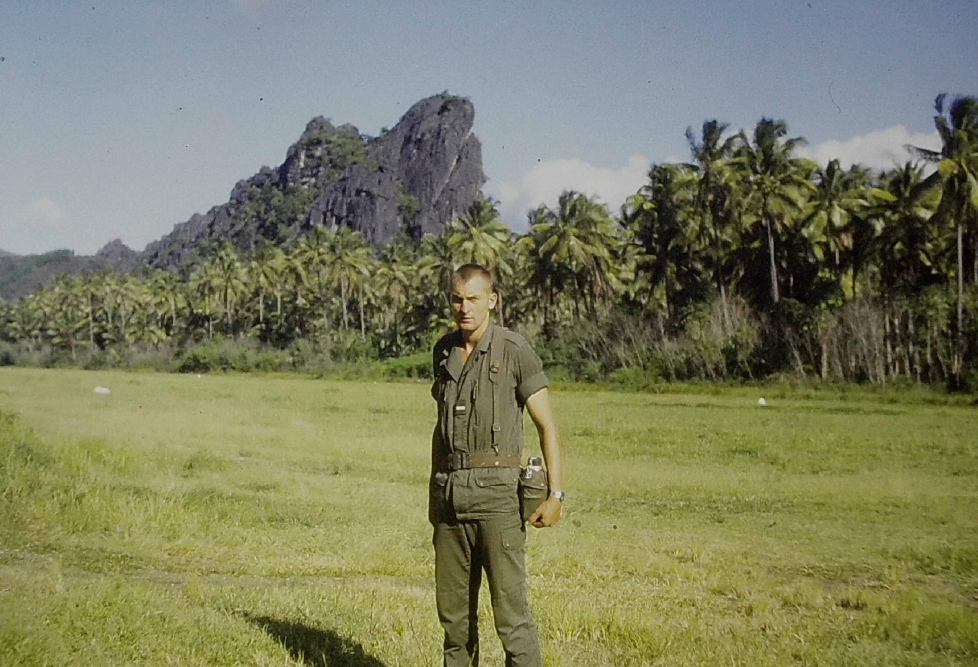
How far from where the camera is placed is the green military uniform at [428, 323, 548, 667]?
12.1ft

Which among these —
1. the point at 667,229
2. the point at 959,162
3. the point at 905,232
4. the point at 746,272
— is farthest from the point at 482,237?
the point at 959,162

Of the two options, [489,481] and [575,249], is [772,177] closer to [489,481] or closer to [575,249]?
[575,249]

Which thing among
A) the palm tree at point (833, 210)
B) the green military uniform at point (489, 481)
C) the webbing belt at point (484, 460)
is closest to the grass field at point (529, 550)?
the green military uniform at point (489, 481)

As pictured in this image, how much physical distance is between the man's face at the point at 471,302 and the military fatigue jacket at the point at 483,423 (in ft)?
0.25

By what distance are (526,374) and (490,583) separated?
2.85 ft

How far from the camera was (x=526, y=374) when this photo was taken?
3.72 metres

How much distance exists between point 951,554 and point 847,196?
118 ft

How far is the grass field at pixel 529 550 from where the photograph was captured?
188 inches

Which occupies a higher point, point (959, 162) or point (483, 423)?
point (959, 162)

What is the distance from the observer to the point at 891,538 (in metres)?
9.06

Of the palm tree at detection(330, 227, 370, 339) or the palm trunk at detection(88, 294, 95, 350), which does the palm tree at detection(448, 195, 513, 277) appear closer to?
the palm tree at detection(330, 227, 370, 339)

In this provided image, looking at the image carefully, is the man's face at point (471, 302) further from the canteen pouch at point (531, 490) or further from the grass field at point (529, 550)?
the grass field at point (529, 550)

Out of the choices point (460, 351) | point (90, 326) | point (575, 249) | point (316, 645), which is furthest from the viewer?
point (90, 326)

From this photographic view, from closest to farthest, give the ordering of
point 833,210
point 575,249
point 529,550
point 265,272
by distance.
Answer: point 529,550 → point 833,210 → point 575,249 → point 265,272
